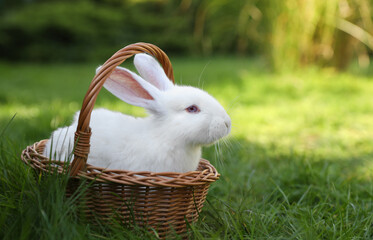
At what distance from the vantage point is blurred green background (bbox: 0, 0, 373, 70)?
208 inches

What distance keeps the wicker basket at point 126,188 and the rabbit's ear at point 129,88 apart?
0.55 feet

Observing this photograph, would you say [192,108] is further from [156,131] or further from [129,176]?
[129,176]

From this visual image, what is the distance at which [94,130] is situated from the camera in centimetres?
164

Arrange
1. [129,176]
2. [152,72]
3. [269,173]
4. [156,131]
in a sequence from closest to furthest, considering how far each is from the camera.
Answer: [129,176]
[156,131]
[152,72]
[269,173]

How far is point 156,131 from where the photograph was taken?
1.59m

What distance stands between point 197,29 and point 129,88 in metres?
4.46

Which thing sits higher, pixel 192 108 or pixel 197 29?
pixel 197 29

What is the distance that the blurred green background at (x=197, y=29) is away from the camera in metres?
5.27

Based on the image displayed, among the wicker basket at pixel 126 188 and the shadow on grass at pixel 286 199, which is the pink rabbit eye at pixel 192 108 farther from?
the shadow on grass at pixel 286 199

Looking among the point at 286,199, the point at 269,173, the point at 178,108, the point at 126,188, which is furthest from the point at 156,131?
the point at 269,173

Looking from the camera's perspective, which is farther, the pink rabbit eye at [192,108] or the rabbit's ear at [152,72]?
the rabbit's ear at [152,72]

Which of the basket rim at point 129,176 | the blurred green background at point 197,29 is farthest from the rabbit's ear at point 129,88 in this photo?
the blurred green background at point 197,29

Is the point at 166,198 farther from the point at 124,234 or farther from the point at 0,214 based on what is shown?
the point at 0,214

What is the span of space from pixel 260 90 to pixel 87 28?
349 inches
